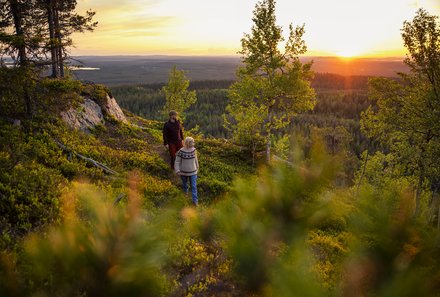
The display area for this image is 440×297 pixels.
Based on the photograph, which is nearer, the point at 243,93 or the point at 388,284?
the point at 388,284

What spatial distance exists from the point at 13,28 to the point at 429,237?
15413 mm

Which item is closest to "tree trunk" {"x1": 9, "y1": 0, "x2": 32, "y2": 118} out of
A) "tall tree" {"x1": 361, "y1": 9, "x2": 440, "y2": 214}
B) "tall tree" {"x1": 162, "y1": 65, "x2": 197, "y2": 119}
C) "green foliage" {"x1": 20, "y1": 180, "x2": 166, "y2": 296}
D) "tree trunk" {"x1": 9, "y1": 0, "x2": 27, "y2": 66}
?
"tree trunk" {"x1": 9, "y1": 0, "x2": 27, "y2": 66}

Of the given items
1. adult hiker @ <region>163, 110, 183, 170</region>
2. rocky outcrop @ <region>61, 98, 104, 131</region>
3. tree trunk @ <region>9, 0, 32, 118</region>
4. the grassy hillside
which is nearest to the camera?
the grassy hillside

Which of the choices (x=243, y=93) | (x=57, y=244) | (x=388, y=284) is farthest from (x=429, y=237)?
(x=243, y=93)

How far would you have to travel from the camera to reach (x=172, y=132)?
12.1m

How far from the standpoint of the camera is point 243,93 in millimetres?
21266

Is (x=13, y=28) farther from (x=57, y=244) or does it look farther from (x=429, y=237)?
(x=429, y=237)

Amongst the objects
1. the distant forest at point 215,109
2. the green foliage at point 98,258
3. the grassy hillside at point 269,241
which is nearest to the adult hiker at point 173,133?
the grassy hillside at point 269,241

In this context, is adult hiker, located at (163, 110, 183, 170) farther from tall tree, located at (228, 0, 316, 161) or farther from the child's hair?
tall tree, located at (228, 0, 316, 161)

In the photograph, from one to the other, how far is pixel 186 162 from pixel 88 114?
11056mm

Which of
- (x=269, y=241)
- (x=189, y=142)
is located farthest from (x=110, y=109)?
(x=269, y=241)

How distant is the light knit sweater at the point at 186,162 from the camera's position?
977 centimetres

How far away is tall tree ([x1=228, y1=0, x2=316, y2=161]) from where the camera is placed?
2073 centimetres

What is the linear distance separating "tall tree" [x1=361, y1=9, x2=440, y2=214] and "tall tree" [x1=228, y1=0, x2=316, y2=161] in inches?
181
